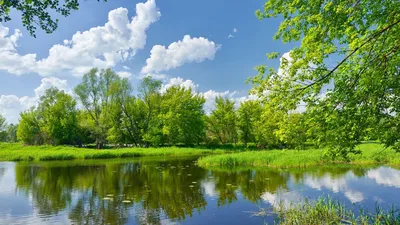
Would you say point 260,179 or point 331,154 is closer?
point 331,154

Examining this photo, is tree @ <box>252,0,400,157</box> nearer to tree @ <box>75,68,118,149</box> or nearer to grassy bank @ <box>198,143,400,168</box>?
grassy bank @ <box>198,143,400,168</box>

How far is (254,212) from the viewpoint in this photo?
1177 cm

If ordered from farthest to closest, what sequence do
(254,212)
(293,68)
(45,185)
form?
1. (45,185)
2. (254,212)
3. (293,68)

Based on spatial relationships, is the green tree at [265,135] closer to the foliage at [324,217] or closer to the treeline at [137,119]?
the treeline at [137,119]

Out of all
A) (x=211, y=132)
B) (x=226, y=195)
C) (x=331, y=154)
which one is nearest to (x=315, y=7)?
(x=331, y=154)

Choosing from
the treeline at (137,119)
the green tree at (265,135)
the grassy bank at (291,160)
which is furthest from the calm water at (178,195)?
the treeline at (137,119)

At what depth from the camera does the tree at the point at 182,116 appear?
2263 inches

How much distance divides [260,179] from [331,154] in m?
11.1

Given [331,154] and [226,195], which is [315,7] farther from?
[226,195]

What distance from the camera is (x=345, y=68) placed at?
7.27 meters

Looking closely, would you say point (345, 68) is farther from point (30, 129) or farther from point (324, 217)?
point (30, 129)

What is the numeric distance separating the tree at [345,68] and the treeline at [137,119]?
1772 inches

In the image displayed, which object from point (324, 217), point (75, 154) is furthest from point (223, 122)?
point (324, 217)

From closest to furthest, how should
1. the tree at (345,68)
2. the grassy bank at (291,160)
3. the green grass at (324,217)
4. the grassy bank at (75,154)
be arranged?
the tree at (345,68), the green grass at (324,217), the grassy bank at (291,160), the grassy bank at (75,154)
